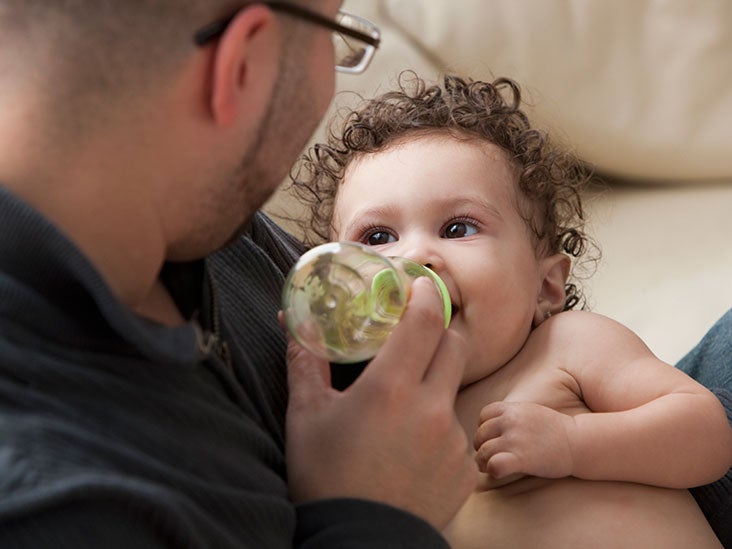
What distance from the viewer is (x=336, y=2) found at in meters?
0.86

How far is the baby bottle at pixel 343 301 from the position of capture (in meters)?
0.92

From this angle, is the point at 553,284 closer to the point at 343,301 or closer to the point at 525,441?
the point at 525,441

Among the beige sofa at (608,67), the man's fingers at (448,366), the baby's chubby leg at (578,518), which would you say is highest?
the beige sofa at (608,67)

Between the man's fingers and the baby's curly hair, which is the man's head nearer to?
the man's fingers

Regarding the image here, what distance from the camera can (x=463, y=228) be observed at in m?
1.20

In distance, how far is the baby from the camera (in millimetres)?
1021

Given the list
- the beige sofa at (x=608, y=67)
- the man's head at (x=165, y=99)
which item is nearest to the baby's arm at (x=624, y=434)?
the man's head at (x=165, y=99)

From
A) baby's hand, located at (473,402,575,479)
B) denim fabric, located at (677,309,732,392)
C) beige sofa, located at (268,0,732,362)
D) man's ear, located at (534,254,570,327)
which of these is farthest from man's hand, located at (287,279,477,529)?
beige sofa, located at (268,0,732,362)

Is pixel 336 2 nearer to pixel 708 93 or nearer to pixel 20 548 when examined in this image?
pixel 20 548

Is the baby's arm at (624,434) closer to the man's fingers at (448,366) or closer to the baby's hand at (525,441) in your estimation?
the baby's hand at (525,441)

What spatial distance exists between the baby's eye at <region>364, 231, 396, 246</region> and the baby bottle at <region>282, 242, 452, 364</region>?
0.82 ft

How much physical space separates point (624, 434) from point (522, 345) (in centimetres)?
20

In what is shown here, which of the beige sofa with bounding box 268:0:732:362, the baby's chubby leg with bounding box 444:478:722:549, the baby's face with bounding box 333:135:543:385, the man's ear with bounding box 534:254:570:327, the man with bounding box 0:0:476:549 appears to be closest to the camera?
the man with bounding box 0:0:476:549

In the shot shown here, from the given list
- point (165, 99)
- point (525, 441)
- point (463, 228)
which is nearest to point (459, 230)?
point (463, 228)
